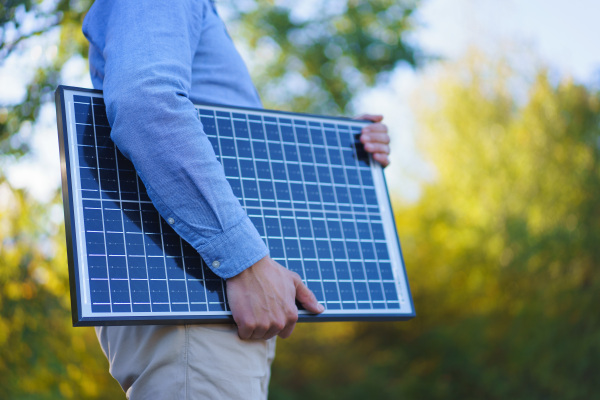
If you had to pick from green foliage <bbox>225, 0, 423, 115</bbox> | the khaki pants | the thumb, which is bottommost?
the khaki pants

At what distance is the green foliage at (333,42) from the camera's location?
11.4 m

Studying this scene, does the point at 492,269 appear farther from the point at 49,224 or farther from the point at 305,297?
the point at 305,297

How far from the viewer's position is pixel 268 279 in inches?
67.1

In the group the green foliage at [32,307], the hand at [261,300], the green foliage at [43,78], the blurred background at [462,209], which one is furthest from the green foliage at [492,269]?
the hand at [261,300]

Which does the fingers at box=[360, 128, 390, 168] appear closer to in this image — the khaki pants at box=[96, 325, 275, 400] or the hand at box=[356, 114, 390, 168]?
the hand at box=[356, 114, 390, 168]

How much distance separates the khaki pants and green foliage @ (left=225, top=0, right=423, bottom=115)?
10.1 meters

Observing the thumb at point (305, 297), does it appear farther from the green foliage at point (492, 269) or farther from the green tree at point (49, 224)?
the green foliage at point (492, 269)

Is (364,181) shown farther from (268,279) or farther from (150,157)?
(150,157)

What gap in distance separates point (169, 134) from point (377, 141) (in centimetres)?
92

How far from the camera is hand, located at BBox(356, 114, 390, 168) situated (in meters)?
2.30

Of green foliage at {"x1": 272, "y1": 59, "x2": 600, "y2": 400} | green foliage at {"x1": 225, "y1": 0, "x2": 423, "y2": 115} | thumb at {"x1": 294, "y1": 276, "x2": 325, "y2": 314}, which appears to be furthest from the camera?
green foliage at {"x1": 225, "y1": 0, "x2": 423, "y2": 115}

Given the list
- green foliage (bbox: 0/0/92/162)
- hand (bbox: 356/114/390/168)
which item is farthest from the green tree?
hand (bbox: 356/114/390/168)

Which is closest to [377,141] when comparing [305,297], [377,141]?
[377,141]

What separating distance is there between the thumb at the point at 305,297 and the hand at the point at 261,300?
0.19 feet
